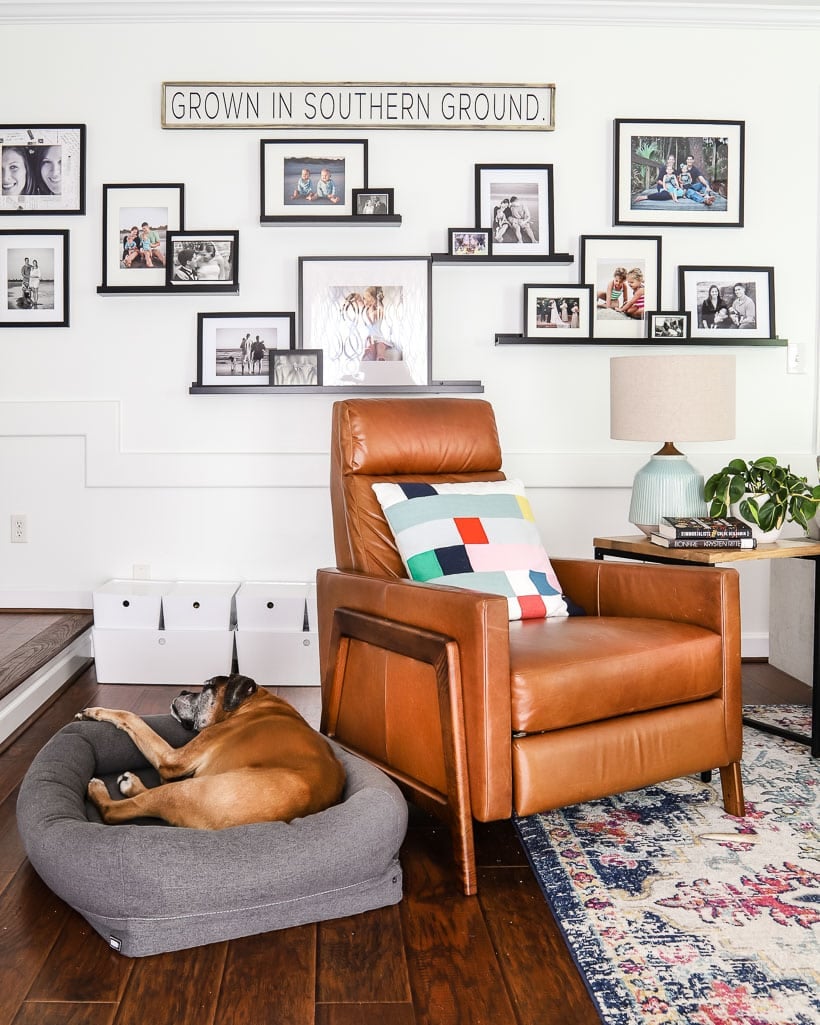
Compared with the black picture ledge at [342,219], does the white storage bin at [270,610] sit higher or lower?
lower

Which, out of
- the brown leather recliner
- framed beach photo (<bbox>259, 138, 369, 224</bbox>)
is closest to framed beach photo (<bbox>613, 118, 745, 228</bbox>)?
framed beach photo (<bbox>259, 138, 369, 224</bbox>)

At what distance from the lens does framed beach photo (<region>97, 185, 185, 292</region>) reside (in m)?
3.55

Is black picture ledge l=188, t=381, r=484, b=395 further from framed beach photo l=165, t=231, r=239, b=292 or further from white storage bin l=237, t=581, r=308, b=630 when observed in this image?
white storage bin l=237, t=581, r=308, b=630

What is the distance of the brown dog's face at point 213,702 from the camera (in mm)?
2086

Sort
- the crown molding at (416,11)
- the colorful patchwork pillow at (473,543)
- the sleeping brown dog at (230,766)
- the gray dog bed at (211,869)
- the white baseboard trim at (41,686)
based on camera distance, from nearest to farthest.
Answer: the gray dog bed at (211,869) < the sleeping brown dog at (230,766) < the colorful patchwork pillow at (473,543) < the white baseboard trim at (41,686) < the crown molding at (416,11)

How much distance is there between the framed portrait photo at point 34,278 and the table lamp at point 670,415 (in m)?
2.19

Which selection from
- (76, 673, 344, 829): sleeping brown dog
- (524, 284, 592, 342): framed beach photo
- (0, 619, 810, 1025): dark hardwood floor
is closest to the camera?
(0, 619, 810, 1025): dark hardwood floor

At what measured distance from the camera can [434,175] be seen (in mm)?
3602

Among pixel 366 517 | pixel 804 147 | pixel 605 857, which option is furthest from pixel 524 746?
pixel 804 147

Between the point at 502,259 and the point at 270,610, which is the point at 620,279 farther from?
the point at 270,610

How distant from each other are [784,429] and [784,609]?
2.53 feet

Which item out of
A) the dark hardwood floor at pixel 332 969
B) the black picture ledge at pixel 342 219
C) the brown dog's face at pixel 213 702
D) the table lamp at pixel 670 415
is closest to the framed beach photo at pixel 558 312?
the black picture ledge at pixel 342 219

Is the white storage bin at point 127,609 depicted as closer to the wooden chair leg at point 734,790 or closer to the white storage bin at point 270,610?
the white storage bin at point 270,610

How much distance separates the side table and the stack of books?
0.02 metres
